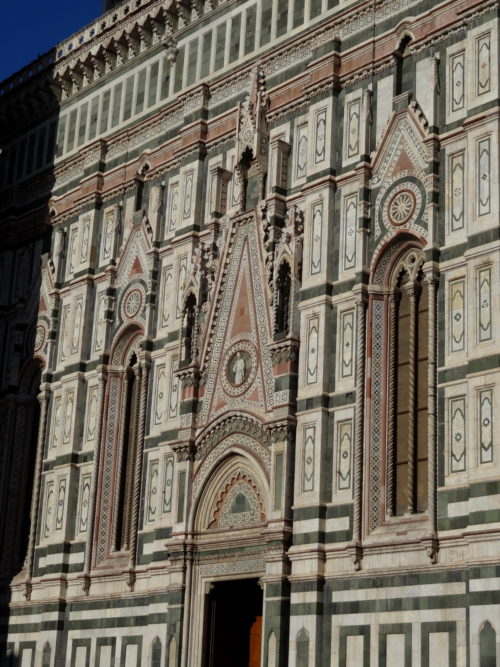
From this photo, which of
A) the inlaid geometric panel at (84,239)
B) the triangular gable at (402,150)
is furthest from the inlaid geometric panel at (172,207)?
the triangular gable at (402,150)

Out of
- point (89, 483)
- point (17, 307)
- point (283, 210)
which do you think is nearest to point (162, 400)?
point (89, 483)

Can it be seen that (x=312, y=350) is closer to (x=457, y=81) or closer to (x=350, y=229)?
(x=350, y=229)

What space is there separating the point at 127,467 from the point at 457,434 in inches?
327

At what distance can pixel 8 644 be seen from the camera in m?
25.4

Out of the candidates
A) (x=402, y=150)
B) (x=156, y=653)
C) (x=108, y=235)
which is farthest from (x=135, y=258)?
(x=156, y=653)

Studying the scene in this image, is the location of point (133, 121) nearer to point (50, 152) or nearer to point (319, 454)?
point (50, 152)

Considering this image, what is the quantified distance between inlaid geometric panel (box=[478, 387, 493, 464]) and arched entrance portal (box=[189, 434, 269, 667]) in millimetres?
4441

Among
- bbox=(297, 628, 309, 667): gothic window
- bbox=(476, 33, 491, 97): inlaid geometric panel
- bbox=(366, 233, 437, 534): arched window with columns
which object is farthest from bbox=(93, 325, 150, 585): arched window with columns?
bbox=(476, 33, 491, 97): inlaid geometric panel

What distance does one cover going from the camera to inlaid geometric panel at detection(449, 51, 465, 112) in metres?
19.2

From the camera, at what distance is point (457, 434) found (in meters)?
17.5

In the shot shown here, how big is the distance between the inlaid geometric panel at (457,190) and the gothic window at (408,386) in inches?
38.8

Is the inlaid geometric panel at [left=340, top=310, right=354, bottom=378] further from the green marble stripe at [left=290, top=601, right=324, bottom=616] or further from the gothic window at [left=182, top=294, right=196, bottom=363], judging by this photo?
the gothic window at [left=182, top=294, right=196, bottom=363]

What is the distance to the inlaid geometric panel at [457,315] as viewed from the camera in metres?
17.9

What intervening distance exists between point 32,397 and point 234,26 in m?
8.88
